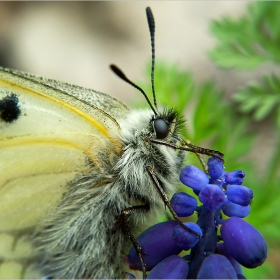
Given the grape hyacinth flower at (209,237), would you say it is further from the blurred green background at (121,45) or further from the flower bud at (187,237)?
the blurred green background at (121,45)

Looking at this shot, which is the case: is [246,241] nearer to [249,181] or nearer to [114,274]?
[114,274]

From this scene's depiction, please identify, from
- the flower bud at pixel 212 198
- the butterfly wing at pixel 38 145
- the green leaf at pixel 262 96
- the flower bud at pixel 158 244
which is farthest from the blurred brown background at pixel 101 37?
the flower bud at pixel 212 198

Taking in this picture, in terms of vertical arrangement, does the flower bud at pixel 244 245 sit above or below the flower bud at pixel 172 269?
above

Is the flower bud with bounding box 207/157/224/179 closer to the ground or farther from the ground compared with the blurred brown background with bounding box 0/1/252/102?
closer to the ground

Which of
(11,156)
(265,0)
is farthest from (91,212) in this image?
(265,0)

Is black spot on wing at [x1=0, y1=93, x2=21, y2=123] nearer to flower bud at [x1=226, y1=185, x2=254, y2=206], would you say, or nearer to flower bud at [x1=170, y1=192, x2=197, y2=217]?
flower bud at [x1=170, y1=192, x2=197, y2=217]

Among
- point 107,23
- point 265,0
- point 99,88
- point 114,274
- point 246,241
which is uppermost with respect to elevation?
point 107,23

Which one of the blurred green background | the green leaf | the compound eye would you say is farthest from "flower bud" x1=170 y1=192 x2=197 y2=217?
the blurred green background
